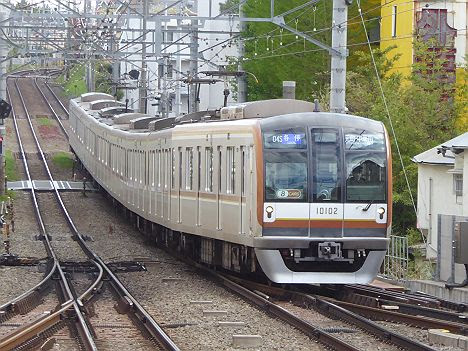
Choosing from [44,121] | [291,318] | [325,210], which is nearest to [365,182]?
[325,210]

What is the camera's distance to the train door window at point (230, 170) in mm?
16312

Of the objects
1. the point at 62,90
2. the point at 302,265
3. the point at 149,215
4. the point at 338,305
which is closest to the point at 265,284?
the point at 302,265

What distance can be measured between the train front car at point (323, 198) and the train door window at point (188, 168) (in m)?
3.82

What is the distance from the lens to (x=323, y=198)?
1522cm

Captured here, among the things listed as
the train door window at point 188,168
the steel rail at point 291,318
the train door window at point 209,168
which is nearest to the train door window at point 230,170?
the train door window at point 209,168

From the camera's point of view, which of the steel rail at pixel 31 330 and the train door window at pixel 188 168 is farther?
the train door window at pixel 188 168

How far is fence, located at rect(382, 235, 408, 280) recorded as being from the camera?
21.1 m

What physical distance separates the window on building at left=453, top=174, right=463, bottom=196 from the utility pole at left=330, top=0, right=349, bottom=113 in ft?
23.8

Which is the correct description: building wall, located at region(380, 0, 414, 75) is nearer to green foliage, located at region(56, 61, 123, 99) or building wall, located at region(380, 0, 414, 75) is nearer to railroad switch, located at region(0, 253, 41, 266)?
railroad switch, located at region(0, 253, 41, 266)

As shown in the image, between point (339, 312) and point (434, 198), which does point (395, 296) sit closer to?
point (339, 312)

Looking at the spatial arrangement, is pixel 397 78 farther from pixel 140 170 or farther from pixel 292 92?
pixel 292 92

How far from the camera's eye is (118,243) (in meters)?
25.6

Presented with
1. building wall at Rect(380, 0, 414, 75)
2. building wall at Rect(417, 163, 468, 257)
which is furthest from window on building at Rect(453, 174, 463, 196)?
building wall at Rect(380, 0, 414, 75)

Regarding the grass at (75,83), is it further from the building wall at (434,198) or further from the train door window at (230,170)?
the train door window at (230,170)
